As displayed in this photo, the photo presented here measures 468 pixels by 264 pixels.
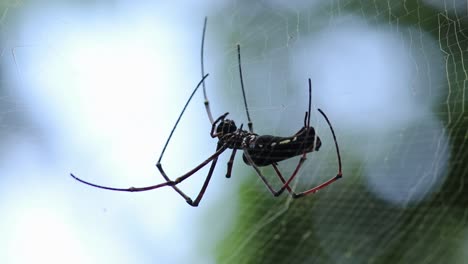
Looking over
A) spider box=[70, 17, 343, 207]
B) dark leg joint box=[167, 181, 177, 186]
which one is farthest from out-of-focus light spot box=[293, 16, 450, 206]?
dark leg joint box=[167, 181, 177, 186]

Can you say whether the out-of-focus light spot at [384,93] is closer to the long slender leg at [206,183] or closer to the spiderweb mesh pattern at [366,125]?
the spiderweb mesh pattern at [366,125]

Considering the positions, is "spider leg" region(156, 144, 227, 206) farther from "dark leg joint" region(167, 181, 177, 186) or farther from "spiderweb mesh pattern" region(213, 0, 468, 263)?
"spiderweb mesh pattern" region(213, 0, 468, 263)

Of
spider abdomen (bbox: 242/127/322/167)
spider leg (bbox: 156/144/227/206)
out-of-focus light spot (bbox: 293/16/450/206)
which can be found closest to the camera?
spider abdomen (bbox: 242/127/322/167)

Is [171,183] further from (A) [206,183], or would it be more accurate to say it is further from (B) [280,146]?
(B) [280,146]

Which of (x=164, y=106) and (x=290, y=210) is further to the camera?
(x=290, y=210)

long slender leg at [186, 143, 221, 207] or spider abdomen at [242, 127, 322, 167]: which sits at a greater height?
spider abdomen at [242, 127, 322, 167]

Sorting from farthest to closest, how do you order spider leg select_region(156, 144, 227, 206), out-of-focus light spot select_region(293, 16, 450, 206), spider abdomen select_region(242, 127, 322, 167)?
out-of-focus light spot select_region(293, 16, 450, 206)
spider leg select_region(156, 144, 227, 206)
spider abdomen select_region(242, 127, 322, 167)

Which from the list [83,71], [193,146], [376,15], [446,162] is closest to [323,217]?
[446,162]

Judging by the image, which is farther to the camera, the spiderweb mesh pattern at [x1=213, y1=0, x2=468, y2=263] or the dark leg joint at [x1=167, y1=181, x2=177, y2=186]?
the spiderweb mesh pattern at [x1=213, y1=0, x2=468, y2=263]

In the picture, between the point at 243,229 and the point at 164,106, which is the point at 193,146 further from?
the point at 243,229
